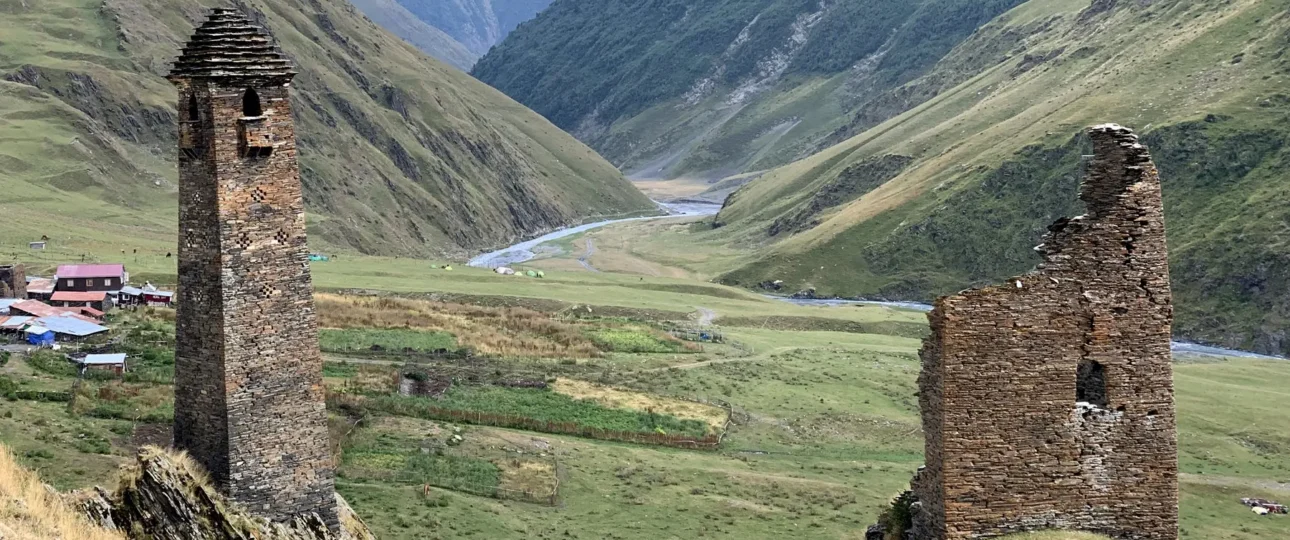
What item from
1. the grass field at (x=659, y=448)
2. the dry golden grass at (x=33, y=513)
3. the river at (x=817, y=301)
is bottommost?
the dry golden grass at (x=33, y=513)

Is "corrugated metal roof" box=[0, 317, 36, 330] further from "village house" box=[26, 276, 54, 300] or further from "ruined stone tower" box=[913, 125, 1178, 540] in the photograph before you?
"ruined stone tower" box=[913, 125, 1178, 540]

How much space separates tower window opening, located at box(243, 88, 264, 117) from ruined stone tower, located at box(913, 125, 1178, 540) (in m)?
13.0

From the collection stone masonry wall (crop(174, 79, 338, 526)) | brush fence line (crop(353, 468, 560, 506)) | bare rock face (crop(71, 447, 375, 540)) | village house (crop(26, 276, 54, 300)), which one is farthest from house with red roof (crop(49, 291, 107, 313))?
bare rock face (crop(71, 447, 375, 540))

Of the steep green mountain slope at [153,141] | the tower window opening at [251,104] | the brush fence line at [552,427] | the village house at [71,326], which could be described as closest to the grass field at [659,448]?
the brush fence line at [552,427]

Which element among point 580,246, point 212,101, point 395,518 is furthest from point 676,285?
point 212,101

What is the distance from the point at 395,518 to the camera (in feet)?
107

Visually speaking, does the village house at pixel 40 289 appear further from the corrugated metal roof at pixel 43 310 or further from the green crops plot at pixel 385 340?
the green crops plot at pixel 385 340

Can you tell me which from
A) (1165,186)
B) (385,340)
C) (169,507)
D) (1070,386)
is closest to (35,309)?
(385,340)

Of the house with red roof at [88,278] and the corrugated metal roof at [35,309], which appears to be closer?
the corrugated metal roof at [35,309]

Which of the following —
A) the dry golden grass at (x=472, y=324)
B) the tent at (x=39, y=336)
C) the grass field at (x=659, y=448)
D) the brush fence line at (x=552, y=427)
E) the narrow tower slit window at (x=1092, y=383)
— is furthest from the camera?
the dry golden grass at (x=472, y=324)

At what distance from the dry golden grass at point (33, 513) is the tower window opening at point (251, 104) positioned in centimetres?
778

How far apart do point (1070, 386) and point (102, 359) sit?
99.5 ft

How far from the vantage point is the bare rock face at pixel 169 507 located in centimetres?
2130

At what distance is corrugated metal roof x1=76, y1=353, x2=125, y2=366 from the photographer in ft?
130
